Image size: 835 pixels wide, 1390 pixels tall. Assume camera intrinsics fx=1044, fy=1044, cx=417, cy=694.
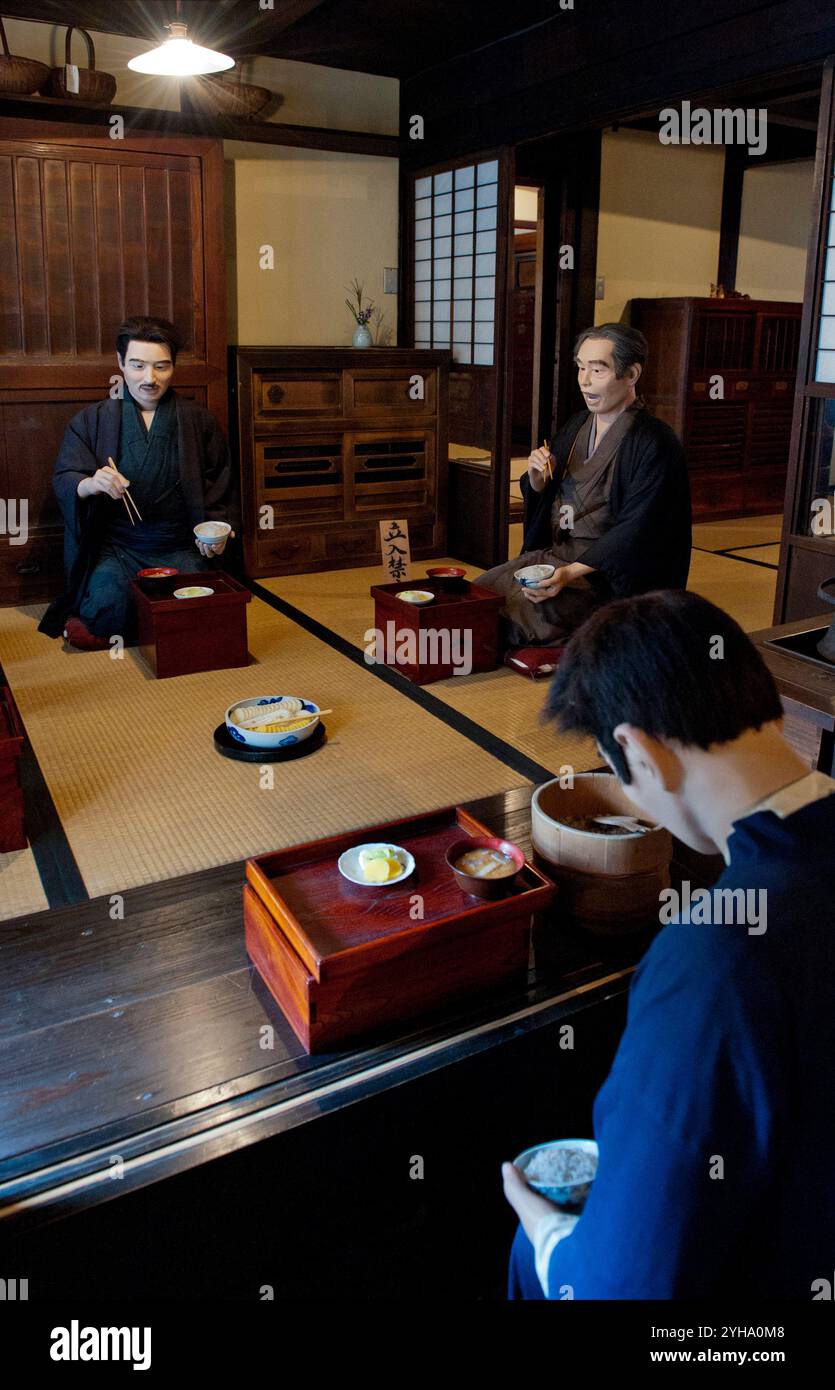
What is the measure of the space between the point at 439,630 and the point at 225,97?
335cm

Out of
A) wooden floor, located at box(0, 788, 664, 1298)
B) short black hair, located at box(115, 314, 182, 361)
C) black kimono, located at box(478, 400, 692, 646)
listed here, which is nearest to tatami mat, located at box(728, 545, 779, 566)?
black kimono, located at box(478, 400, 692, 646)

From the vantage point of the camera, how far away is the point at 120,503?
457 centimetres

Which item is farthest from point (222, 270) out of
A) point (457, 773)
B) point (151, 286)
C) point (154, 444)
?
point (457, 773)

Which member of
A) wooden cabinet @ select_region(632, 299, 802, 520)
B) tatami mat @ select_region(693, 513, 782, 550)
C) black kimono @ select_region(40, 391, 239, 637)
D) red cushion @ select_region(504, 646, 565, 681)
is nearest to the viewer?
red cushion @ select_region(504, 646, 565, 681)

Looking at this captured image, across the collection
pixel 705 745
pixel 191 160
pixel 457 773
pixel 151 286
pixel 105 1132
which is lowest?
pixel 457 773

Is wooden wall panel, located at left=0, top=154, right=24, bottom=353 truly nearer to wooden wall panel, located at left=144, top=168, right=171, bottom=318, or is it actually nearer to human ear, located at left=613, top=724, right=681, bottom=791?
wooden wall panel, located at left=144, top=168, right=171, bottom=318

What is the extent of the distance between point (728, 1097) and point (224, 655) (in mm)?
3424

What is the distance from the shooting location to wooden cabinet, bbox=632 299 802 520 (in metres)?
7.08

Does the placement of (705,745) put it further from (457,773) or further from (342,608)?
(342,608)

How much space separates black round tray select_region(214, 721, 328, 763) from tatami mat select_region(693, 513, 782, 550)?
4.12 metres

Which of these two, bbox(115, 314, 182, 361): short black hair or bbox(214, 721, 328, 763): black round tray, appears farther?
bbox(115, 314, 182, 361): short black hair

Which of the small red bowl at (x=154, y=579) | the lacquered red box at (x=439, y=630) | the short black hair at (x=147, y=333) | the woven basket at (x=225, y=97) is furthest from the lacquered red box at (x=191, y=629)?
the woven basket at (x=225, y=97)

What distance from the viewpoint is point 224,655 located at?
4.10 meters
